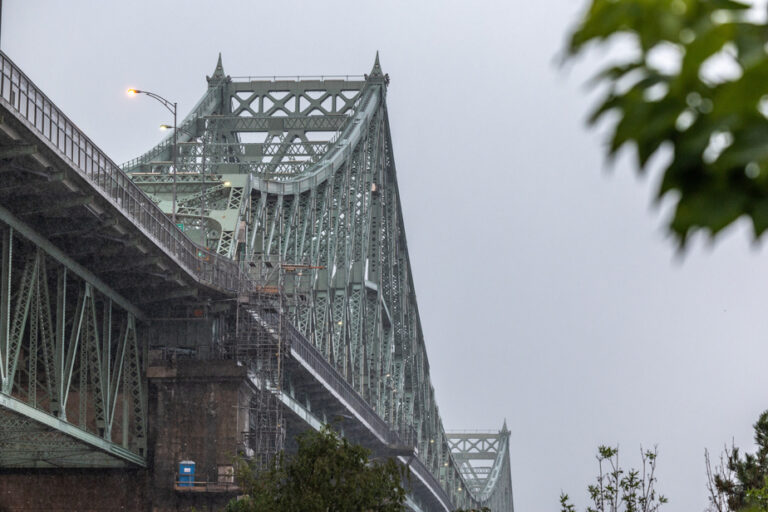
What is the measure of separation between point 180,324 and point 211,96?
48302 mm

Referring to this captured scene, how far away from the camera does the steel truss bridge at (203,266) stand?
151ft

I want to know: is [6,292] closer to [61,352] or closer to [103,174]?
[61,352]

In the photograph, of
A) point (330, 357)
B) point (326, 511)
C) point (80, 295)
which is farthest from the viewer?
point (330, 357)

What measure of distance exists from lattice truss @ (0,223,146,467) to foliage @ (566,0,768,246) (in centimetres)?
4059

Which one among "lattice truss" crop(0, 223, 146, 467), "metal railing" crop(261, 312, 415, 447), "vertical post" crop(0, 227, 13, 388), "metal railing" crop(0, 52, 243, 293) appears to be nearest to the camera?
"metal railing" crop(0, 52, 243, 293)

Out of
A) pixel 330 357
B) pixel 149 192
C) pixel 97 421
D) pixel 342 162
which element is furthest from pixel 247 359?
pixel 342 162

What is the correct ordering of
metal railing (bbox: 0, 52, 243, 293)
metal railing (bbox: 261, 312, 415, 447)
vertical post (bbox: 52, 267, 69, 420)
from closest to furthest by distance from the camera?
metal railing (bbox: 0, 52, 243, 293) < vertical post (bbox: 52, 267, 69, 420) < metal railing (bbox: 261, 312, 415, 447)

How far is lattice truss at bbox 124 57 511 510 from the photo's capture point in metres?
79.2

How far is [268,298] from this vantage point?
63500 millimetres

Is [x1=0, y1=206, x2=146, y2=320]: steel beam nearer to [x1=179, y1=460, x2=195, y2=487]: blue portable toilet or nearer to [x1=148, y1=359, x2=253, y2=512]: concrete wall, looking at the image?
[x1=148, y1=359, x2=253, y2=512]: concrete wall

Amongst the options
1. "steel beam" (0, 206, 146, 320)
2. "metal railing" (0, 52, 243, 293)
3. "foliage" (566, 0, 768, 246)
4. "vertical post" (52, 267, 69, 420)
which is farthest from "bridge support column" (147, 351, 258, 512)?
"foliage" (566, 0, 768, 246)

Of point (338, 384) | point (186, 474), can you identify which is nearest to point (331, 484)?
point (186, 474)

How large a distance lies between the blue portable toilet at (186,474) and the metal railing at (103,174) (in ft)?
24.4

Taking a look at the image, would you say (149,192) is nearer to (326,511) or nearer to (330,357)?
(330,357)
